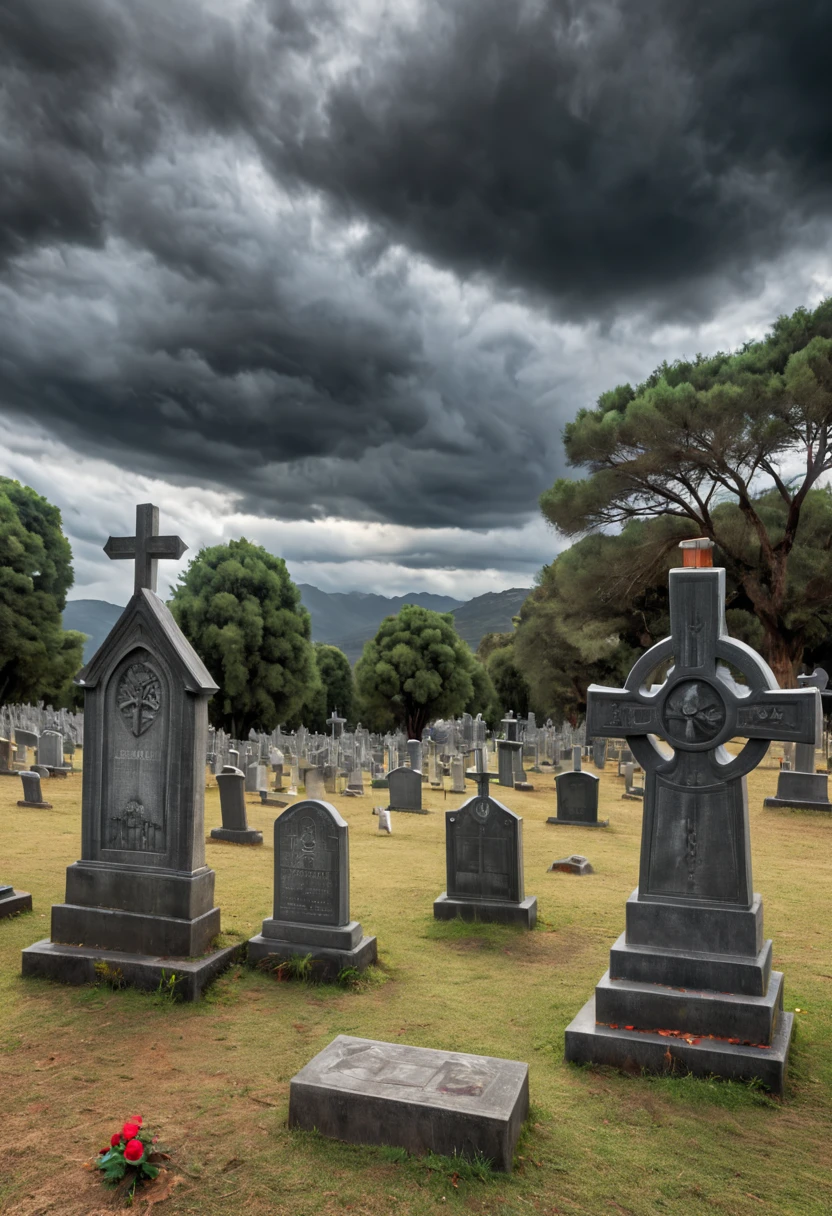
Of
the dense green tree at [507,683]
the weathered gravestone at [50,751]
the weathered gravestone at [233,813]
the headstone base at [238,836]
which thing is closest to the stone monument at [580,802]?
the headstone base at [238,836]

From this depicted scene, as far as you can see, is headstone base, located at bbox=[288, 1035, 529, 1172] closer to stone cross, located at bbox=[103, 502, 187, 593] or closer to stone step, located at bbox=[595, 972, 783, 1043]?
stone step, located at bbox=[595, 972, 783, 1043]

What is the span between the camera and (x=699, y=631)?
5305 mm

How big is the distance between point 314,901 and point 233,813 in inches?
215

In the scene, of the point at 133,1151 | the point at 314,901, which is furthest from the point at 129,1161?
the point at 314,901

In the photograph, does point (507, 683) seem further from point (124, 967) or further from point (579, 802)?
point (124, 967)

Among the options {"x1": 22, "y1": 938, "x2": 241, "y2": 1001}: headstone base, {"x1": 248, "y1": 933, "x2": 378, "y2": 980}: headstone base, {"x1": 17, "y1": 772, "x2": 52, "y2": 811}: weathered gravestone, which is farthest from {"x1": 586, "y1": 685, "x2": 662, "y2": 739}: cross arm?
{"x1": 17, "y1": 772, "x2": 52, "y2": 811}: weathered gravestone

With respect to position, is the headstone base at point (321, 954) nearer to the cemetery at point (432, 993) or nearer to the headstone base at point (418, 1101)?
the cemetery at point (432, 993)

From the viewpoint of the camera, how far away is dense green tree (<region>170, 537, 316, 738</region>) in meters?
31.2

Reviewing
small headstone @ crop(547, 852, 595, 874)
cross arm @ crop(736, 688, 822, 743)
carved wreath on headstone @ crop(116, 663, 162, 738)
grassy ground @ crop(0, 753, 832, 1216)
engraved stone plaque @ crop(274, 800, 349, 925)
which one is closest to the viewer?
grassy ground @ crop(0, 753, 832, 1216)

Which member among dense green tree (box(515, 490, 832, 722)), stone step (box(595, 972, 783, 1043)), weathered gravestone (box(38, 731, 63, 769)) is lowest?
stone step (box(595, 972, 783, 1043))

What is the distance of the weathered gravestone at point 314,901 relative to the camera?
20.6 feet

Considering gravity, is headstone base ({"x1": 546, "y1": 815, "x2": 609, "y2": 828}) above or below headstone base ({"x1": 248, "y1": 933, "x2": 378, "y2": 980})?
below

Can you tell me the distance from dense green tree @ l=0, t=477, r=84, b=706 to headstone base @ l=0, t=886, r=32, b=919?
86.2 feet

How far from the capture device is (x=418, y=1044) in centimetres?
504
